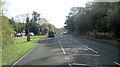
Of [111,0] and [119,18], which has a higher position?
[111,0]

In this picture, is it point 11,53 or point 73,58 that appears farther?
point 11,53

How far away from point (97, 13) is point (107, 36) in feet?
21.3

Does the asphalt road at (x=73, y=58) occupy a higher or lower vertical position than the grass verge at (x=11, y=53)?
lower

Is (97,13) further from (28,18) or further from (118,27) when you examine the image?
(28,18)

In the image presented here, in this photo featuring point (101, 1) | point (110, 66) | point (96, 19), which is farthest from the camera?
point (96, 19)

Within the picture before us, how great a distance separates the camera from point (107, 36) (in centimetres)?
2739

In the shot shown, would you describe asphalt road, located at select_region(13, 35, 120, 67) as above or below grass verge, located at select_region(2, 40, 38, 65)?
below

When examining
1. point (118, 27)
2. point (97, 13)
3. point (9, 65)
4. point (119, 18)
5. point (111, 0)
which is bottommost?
point (9, 65)

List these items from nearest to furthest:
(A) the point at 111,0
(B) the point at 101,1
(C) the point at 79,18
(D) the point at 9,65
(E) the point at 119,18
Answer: (D) the point at 9,65, (E) the point at 119,18, (A) the point at 111,0, (B) the point at 101,1, (C) the point at 79,18

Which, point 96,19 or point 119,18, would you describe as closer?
point 119,18

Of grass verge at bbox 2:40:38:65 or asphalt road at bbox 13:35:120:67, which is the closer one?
asphalt road at bbox 13:35:120:67

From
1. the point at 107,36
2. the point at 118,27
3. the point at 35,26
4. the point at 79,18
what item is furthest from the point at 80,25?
the point at 35,26

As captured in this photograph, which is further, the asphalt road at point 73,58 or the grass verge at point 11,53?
the grass verge at point 11,53

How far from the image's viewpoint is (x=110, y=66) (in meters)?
7.11
